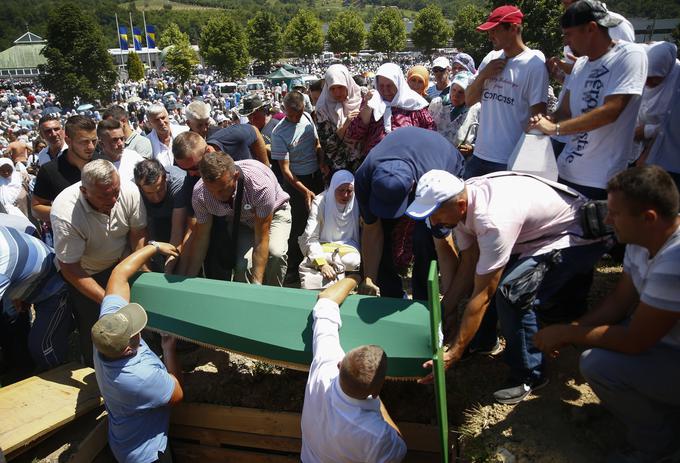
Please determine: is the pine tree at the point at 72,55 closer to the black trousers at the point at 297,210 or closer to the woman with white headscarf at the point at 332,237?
the black trousers at the point at 297,210

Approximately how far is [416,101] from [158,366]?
3010mm

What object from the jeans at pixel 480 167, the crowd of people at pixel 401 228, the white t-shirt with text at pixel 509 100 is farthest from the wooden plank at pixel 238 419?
the white t-shirt with text at pixel 509 100

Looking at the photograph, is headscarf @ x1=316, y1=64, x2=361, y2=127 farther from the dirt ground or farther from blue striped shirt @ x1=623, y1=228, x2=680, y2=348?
blue striped shirt @ x1=623, y1=228, x2=680, y2=348

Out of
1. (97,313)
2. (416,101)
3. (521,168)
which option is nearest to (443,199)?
(521,168)

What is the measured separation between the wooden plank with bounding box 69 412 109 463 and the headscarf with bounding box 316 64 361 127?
3.05 meters

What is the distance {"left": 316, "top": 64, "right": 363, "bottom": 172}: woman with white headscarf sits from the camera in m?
4.34

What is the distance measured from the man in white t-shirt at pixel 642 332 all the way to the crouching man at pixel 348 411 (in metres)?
0.86

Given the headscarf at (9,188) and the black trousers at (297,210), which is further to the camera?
the headscarf at (9,188)

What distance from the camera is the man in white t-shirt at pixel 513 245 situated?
242cm

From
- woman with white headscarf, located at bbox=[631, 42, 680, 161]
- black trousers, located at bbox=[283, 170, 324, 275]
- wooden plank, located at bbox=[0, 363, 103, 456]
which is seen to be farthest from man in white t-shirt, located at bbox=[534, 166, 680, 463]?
wooden plank, located at bbox=[0, 363, 103, 456]

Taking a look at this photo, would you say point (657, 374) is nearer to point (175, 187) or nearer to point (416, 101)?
point (416, 101)

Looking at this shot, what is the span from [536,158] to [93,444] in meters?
3.59

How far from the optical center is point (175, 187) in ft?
12.8

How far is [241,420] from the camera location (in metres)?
3.61
